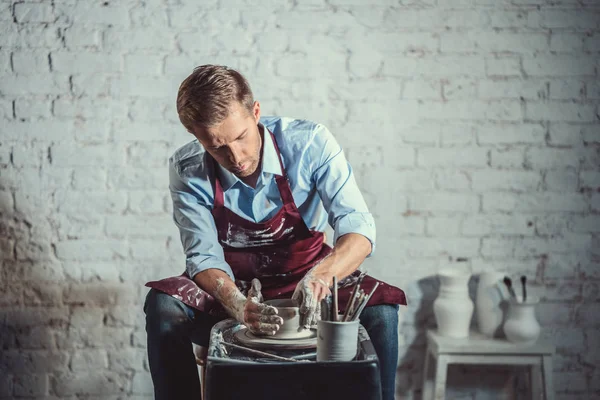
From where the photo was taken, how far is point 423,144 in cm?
223

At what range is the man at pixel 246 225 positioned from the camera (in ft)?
5.17

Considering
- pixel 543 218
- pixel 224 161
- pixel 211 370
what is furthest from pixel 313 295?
pixel 543 218

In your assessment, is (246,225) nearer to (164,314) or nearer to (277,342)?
(164,314)

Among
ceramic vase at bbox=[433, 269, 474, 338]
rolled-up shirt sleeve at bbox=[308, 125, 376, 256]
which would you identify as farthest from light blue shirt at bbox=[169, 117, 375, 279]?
ceramic vase at bbox=[433, 269, 474, 338]

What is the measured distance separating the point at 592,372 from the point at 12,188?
214 cm

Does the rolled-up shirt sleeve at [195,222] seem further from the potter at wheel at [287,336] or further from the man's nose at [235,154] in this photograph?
the potter at wheel at [287,336]

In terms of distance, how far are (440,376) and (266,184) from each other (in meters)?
0.86

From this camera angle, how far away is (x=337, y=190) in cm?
176

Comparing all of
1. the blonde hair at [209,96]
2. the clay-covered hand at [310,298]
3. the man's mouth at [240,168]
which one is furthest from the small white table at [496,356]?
the blonde hair at [209,96]

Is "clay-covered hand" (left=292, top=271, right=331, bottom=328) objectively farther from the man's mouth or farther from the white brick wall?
the white brick wall

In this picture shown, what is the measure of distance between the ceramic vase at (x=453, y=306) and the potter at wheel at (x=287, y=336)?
85 cm

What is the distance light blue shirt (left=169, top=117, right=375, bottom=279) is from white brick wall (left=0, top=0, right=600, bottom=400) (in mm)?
416

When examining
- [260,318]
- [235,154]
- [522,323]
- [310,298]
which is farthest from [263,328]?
[522,323]

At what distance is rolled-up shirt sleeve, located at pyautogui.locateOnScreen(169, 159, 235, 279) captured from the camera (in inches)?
68.7
